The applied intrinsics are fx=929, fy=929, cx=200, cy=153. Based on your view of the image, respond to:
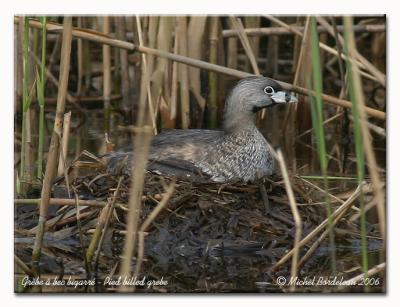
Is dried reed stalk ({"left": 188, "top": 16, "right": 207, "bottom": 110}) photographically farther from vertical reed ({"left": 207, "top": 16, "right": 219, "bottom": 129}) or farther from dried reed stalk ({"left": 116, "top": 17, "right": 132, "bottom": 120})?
dried reed stalk ({"left": 116, "top": 17, "right": 132, "bottom": 120})

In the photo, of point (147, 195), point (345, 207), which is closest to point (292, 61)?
point (147, 195)

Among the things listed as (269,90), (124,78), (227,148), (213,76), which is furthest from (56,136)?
(124,78)

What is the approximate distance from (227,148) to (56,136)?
1.84 metres

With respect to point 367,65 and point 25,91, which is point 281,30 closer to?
point 367,65

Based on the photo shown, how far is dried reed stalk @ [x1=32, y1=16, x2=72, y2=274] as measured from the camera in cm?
411

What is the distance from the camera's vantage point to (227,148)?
19.5ft

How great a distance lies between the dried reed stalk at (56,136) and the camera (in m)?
4.11

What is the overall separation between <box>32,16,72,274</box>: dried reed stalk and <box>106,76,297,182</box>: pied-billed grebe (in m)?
1.25

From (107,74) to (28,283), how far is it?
3.24 m

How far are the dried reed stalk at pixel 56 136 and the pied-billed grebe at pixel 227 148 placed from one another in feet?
4.09

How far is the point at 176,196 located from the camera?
541 cm

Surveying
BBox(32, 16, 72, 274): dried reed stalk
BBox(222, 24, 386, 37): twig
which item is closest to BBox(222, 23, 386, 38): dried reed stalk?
BBox(222, 24, 386, 37): twig

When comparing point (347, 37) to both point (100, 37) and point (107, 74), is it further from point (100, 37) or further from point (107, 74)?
point (107, 74)
